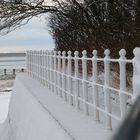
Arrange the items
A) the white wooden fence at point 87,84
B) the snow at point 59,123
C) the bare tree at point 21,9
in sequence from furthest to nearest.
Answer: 1. the bare tree at point 21,9
2. the snow at point 59,123
3. the white wooden fence at point 87,84

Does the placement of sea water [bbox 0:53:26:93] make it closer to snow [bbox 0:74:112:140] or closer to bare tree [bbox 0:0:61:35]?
bare tree [bbox 0:0:61:35]

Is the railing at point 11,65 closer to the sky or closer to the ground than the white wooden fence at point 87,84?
closer to the ground

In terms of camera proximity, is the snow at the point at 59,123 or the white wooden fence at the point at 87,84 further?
the snow at the point at 59,123

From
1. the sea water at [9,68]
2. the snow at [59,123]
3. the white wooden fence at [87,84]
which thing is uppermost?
the white wooden fence at [87,84]

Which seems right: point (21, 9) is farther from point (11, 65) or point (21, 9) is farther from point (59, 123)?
point (11, 65)

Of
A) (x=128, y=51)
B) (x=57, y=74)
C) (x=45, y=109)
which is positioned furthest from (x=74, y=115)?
(x=57, y=74)

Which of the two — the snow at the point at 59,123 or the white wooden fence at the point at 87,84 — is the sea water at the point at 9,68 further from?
the snow at the point at 59,123

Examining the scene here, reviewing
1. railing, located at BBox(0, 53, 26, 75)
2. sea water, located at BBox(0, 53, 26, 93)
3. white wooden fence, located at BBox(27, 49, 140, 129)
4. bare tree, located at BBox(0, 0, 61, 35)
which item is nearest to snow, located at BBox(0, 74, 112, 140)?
white wooden fence, located at BBox(27, 49, 140, 129)

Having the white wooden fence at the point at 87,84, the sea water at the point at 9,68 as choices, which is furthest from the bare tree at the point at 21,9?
the sea water at the point at 9,68

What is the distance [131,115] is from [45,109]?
8.21 m

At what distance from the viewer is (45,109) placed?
29.4 ft

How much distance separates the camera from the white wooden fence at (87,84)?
596 centimetres

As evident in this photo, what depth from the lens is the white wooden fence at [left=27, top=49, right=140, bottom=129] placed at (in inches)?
235

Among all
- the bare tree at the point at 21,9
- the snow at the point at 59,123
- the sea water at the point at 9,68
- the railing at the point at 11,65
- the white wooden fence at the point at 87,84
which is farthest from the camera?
the railing at the point at 11,65
